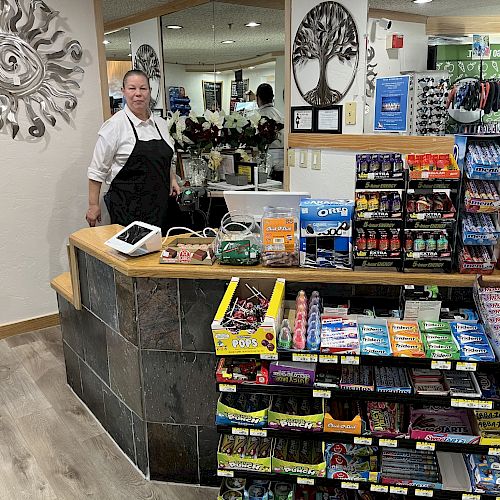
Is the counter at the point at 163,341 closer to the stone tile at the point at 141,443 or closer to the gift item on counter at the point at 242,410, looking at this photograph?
the stone tile at the point at 141,443

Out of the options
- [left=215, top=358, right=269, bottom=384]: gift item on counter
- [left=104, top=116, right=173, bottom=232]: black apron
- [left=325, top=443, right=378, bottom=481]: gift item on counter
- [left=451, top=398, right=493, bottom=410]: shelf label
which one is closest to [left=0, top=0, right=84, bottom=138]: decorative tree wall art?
[left=104, top=116, right=173, bottom=232]: black apron

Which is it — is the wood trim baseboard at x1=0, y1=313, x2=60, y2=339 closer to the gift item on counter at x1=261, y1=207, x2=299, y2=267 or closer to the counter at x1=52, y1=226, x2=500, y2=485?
the counter at x1=52, y1=226, x2=500, y2=485

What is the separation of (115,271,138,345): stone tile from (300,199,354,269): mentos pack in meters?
0.74

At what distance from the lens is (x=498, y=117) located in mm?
4500

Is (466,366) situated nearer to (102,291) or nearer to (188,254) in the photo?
(188,254)

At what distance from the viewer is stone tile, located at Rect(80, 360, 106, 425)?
271 cm

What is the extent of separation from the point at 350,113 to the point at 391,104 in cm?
30

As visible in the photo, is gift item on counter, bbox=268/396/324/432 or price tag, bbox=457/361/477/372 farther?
gift item on counter, bbox=268/396/324/432

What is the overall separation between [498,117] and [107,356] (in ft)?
12.6

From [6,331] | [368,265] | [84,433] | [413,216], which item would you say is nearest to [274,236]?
[368,265]

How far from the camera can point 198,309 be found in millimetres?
2123

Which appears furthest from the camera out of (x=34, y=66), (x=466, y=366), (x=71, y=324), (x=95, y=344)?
(x=34, y=66)

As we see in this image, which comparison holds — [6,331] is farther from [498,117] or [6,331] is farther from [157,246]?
[498,117]

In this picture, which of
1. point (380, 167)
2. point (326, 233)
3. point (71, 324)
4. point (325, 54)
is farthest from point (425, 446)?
point (325, 54)
